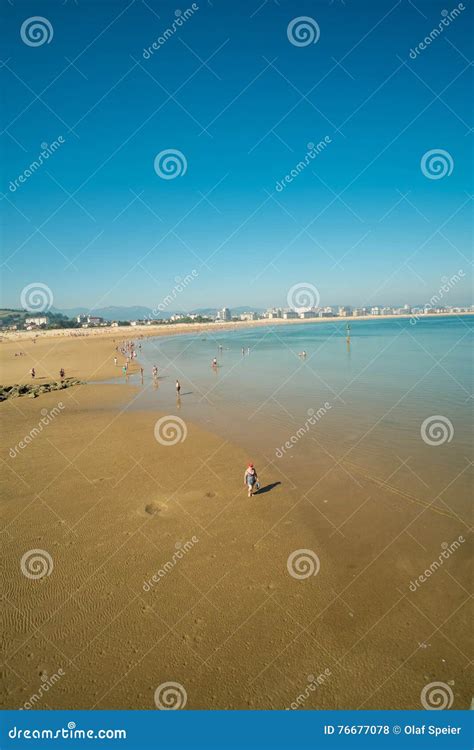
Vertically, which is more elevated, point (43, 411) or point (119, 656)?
point (43, 411)

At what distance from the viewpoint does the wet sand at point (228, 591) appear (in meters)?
6.96

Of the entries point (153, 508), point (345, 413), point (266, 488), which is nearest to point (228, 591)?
point (153, 508)

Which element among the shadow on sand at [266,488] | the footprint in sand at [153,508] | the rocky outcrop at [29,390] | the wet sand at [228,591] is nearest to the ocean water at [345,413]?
the shadow on sand at [266,488]

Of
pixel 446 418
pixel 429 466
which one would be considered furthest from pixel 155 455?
pixel 446 418

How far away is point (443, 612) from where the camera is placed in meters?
8.30

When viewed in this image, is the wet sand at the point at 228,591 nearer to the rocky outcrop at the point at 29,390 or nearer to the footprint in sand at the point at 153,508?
the footprint in sand at the point at 153,508

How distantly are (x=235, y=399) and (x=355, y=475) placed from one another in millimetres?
13706

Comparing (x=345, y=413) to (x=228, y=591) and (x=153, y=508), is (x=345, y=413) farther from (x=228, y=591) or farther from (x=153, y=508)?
(x=228, y=591)

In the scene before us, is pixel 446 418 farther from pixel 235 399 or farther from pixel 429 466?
pixel 235 399

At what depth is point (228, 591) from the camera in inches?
353

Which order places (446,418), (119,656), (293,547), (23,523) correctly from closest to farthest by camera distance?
(119,656)
(293,547)
(23,523)
(446,418)

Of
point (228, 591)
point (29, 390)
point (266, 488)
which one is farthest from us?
point (29, 390)

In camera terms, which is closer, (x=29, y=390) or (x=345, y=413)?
(x=345, y=413)

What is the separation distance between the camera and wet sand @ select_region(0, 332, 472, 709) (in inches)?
274
